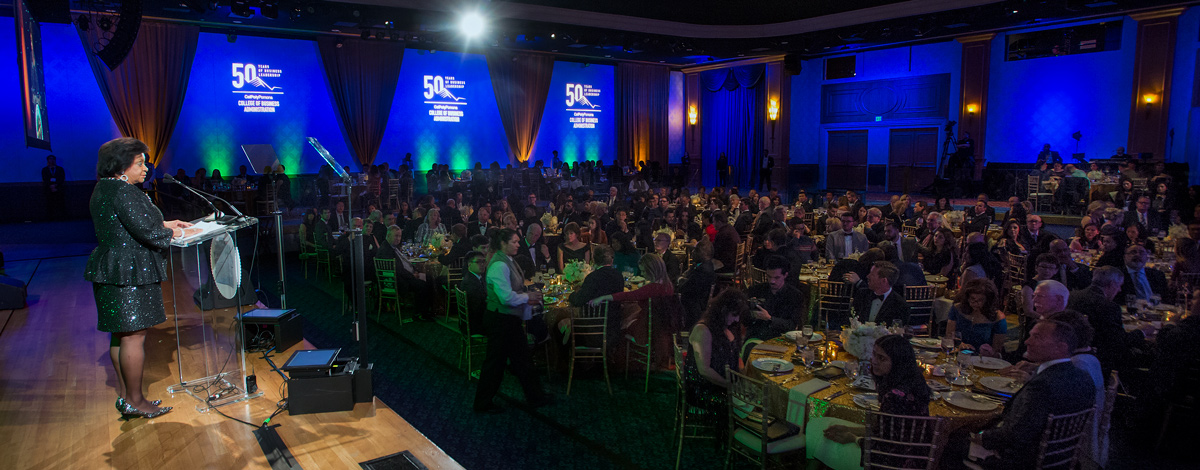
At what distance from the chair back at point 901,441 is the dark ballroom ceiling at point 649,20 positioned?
11.4 metres

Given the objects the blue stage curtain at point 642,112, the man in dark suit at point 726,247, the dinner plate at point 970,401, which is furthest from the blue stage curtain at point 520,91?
the dinner plate at point 970,401

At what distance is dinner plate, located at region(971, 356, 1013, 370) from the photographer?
3873mm

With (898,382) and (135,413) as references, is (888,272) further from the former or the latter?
(135,413)

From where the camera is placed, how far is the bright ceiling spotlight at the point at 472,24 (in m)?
13.7

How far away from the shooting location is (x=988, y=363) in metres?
3.93

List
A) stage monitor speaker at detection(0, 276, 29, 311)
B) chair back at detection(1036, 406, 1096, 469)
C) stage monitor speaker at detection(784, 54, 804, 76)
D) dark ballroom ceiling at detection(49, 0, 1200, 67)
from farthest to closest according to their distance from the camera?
stage monitor speaker at detection(784, 54, 804, 76), dark ballroom ceiling at detection(49, 0, 1200, 67), stage monitor speaker at detection(0, 276, 29, 311), chair back at detection(1036, 406, 1096, 469)

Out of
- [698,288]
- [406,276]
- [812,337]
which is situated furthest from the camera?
[406,276]

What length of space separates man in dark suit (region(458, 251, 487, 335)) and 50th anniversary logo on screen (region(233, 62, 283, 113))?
1154cm

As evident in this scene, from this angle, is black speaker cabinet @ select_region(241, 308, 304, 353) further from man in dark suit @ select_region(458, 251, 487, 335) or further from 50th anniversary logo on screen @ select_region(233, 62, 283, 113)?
50th anniversary logo on screen @ select_region(233, 62, 283, 113)

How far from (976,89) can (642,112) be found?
29.1ft

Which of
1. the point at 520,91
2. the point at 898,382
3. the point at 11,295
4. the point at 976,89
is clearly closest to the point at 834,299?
the point at 898,382

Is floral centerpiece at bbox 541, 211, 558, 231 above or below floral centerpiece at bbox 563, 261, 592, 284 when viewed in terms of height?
above

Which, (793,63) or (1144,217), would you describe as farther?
(793,63)

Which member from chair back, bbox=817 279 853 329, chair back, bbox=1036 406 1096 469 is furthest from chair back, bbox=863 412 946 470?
chair back, bbox=817 279 853 329
